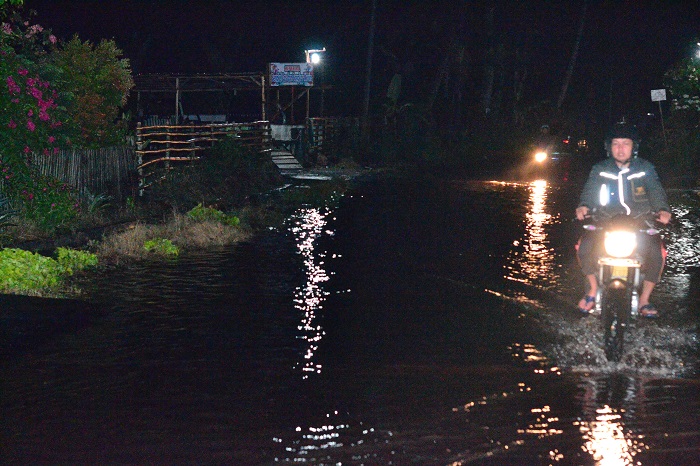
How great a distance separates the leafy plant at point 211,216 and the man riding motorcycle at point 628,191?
934 centimetres

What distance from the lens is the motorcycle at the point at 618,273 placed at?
8.09 metres

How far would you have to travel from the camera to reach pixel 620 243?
8.30 m

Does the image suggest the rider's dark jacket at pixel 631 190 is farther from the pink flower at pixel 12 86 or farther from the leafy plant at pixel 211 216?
the pink flower at pixel 12 86

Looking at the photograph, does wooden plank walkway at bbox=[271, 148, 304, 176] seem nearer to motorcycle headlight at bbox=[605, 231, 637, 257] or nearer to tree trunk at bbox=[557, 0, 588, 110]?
motorcycle headlight at bbox=[605, 231, 637, 257]

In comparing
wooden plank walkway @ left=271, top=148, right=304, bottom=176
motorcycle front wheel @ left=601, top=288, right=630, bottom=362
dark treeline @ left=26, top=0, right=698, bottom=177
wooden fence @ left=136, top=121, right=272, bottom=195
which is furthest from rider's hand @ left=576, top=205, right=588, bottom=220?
dark treeline @ left=26, top=0, right=698, bottom=177

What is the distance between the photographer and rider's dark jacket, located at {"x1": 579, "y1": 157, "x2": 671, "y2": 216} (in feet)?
28.7

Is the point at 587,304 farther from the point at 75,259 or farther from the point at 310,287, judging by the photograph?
the point at 75,259

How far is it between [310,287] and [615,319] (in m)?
4.64

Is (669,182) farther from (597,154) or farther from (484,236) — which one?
(597,154)

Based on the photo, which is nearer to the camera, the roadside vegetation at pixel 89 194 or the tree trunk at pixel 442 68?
the roadside vegetation at pixel 89 194

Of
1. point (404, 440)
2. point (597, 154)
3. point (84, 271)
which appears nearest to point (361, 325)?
point (404, 440)

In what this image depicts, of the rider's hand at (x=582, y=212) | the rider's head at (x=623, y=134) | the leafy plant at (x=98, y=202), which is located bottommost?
the leafy plant at (x=98, y=202)

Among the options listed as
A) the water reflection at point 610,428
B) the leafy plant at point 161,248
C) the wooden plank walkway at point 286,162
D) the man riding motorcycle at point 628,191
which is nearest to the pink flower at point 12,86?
the leafy plant at point 161,248

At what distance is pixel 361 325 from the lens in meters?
9.70
